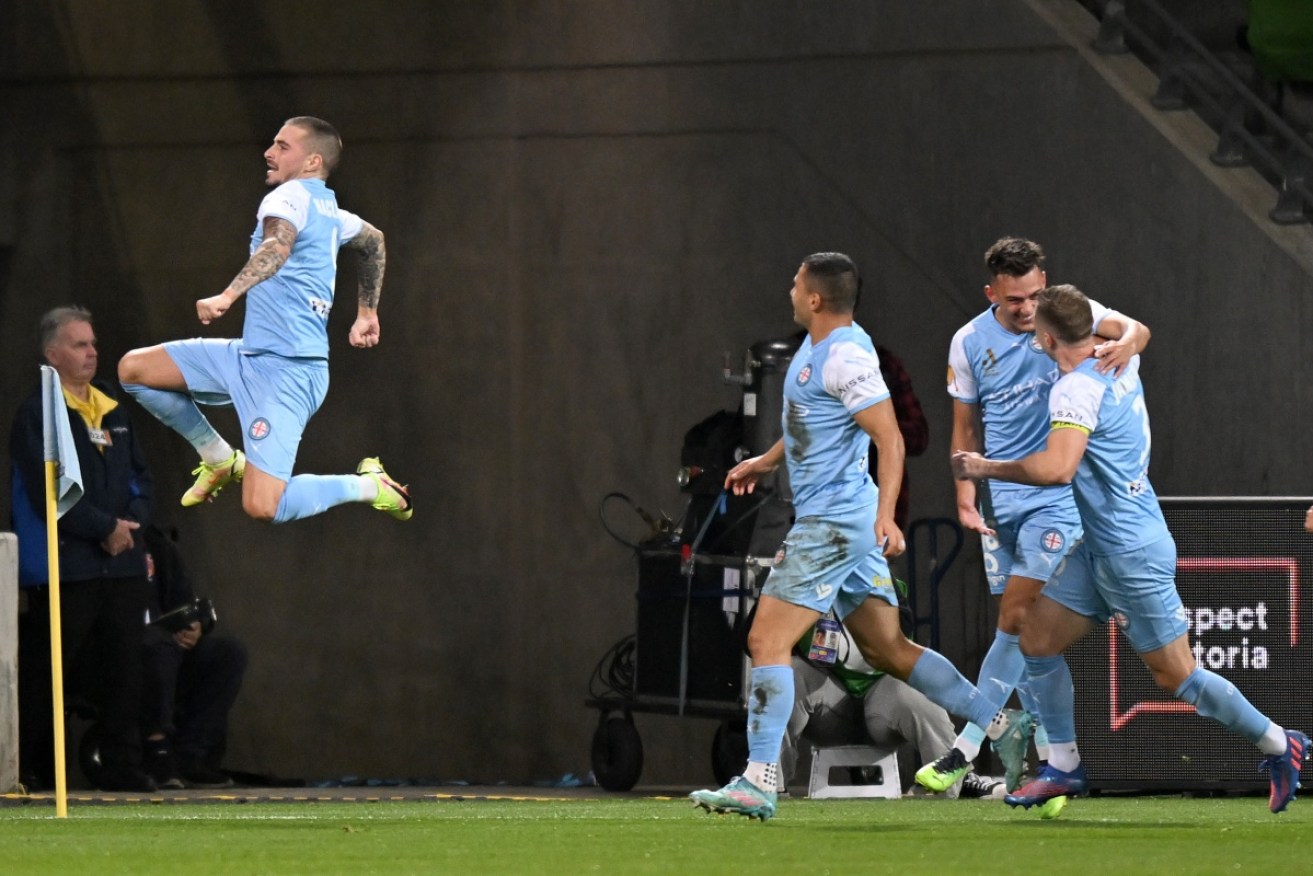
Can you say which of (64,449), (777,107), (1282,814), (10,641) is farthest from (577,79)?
(1282,814)

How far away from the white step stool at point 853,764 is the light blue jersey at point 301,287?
11.2ft

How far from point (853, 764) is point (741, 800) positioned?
351 cm

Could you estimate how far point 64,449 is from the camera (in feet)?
28.5

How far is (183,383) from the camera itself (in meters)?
9.03

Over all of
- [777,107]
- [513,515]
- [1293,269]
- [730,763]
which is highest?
[777,107]

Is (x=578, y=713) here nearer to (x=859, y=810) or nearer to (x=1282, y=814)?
(x=859, y=810)

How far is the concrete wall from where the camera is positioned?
13.4 metres

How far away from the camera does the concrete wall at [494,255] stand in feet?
43.8

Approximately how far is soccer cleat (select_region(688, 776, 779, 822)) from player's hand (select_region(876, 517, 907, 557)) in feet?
2.98

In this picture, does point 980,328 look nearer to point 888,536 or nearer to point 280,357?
point 888,536

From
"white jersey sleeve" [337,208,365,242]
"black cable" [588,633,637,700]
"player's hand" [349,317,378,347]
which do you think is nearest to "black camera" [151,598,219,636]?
Answer: "black cable" [588,633,637,700]

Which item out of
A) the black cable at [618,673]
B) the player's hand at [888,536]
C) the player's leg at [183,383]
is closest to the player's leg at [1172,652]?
the player's hand at [888,536]

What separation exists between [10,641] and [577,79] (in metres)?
4.88

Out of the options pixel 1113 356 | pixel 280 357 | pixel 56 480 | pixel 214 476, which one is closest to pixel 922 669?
pixel 1113 356
